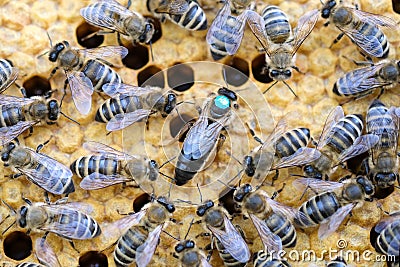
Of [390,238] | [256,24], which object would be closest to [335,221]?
[390,238]

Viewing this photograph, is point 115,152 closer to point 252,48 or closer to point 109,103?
point 109,103

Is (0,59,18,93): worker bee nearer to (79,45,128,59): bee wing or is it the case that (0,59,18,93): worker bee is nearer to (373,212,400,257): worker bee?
(79,45,128,59): bee wing

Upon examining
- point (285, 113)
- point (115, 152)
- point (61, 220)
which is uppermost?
point (285, 113)

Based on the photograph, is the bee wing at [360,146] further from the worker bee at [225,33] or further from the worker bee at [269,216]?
the worker bee at [225,33]

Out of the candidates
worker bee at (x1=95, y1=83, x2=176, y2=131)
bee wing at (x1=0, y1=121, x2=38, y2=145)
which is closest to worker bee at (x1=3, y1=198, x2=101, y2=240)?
bee wing at (x1=0, y1=121, x2=38, y2=145)

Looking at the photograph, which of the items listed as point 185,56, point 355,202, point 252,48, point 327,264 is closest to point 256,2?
point 252,48

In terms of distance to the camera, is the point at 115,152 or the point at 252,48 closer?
the point at 115,152

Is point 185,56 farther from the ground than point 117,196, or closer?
farther from the ground

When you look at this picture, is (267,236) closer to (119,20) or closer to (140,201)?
(140,201)
